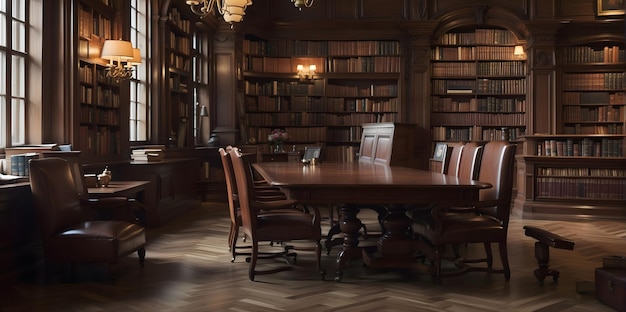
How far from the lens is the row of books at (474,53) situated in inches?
432

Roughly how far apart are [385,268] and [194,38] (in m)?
6.20

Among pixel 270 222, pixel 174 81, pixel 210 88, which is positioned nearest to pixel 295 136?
pixel 210 88

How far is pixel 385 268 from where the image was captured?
479 centimetres

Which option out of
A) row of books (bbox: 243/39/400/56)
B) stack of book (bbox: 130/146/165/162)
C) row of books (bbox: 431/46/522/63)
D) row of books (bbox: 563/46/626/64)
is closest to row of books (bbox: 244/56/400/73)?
row of books (bbox: 243/39/400/56)

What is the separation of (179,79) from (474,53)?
4986 millimetres

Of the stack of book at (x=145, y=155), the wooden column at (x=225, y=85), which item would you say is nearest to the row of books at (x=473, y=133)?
the wooden column at (x=225, y=85)

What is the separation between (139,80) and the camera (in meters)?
8.05

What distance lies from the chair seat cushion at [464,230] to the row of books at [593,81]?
7.10m

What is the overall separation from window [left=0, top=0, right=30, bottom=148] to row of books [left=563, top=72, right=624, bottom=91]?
8401mm

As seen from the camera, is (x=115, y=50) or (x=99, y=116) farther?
(x=99, y=116)

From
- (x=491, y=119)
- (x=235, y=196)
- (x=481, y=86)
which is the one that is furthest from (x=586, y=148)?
(x=235, y=196)

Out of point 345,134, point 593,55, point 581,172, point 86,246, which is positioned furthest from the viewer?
point 345,134

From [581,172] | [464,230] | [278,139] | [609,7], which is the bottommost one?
[464,230]

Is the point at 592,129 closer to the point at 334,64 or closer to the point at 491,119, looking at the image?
the point at 491,119
